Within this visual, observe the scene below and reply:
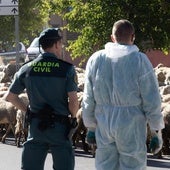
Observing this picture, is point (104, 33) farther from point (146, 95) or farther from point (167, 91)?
point (146, 95)

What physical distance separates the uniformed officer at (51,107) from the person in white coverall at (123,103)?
0.24 m

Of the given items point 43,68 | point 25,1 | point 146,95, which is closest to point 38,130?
point 43,68

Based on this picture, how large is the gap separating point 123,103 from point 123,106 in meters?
0.03

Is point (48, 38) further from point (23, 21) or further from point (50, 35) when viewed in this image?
point (23, 21)

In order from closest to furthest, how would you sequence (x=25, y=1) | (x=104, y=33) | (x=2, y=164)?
(x=2, y=164), (x=104, y=33), (x=25, y=1)

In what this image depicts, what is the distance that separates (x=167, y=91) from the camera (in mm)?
16016

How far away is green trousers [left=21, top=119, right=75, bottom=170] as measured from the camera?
237 inches

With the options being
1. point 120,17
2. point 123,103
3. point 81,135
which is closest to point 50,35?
point 123,103

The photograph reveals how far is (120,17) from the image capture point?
19.4m

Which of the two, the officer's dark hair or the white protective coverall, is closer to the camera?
the white protective coverall

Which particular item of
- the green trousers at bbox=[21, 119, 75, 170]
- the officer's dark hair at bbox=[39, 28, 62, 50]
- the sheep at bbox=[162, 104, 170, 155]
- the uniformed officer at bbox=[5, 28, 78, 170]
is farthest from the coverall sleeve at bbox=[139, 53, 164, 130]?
the sheep at bbox=[162, 104, 170, 155]

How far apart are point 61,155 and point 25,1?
Result: 101ft

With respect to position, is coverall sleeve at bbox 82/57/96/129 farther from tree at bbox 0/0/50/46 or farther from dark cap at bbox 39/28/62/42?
tree at bbox 0/0/50/46

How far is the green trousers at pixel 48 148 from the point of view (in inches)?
237
